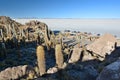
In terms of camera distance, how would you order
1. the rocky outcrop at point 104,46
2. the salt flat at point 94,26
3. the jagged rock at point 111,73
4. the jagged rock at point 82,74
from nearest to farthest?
the jagged rock at point 111,73 → the jagged rock at point 82,74 → the rocky outcrop at point 104,46 → the salt flat at point 94,26

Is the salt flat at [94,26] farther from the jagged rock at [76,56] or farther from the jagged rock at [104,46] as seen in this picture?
the jagged rock at [76,56]

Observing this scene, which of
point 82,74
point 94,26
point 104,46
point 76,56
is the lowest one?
point 94,26

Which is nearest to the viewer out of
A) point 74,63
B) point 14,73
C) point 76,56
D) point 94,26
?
point 14,73

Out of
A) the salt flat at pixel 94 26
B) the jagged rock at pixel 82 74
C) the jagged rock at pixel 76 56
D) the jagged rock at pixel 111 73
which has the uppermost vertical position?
the jagged rock at pixel 111 73

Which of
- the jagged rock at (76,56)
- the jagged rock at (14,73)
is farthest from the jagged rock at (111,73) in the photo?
the jagged rock at (76,56)

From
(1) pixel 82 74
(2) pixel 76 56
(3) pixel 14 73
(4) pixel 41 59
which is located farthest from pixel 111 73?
(2) pixel 76 56

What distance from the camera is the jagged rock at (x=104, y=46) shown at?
3172 centimetres

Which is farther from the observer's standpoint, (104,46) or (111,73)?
(104,46)

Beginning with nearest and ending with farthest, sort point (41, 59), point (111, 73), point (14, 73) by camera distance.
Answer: point (111, 73) < point (14, 73) < point (41, 59)

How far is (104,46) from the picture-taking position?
105 ft

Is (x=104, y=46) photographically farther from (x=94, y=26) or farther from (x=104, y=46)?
(x=94, y=26)

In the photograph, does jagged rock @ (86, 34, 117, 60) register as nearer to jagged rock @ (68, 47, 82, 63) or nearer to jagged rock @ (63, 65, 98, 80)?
jagged rock @ (68, 47, 82, 63)

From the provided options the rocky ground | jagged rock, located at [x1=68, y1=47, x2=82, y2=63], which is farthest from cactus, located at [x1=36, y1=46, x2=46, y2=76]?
jagged rock, located at [x1=68, y1=47, x2=82, y2=63]

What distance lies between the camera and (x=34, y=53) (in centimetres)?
3769
